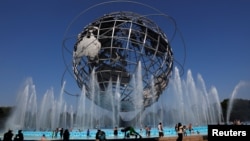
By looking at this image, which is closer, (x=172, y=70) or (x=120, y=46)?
(x=120, y=46)

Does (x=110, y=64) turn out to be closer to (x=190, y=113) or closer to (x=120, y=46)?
(x=120, y=46)

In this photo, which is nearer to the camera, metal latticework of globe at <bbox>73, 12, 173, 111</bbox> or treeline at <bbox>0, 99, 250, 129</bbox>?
metal latticework of globe at <bbox>73, 12, 173, 111</bbox>

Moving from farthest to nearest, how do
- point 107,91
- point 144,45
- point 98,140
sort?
1. point 107,91
2. point 144,45
3. point 98,140

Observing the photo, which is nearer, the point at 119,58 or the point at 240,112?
the point at 119,58

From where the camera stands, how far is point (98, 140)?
1078 centimetres

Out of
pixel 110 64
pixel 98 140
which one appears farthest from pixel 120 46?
pixel 98 140

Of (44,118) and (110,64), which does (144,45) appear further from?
(44,118)

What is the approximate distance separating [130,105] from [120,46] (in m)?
6.44

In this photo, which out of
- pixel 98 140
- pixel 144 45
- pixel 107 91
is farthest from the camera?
pixel 107 91

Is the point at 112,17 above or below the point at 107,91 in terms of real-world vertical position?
above

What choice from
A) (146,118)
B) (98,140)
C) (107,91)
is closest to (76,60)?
(107,91)

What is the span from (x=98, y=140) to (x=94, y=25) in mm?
17926

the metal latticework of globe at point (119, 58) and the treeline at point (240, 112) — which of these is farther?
the treeline at point (240, 112)

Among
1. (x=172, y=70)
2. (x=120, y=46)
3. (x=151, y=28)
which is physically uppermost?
(x=151, y=28)
